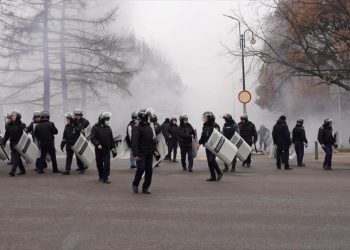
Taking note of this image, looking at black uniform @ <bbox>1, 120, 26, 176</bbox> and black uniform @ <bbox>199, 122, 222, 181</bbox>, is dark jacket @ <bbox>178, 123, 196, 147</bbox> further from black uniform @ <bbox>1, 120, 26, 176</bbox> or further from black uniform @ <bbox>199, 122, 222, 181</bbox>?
black uniform @ <bbox>1, 120, 26, 176</bbox>

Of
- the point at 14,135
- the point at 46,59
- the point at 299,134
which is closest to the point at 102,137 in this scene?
the point at 14,135

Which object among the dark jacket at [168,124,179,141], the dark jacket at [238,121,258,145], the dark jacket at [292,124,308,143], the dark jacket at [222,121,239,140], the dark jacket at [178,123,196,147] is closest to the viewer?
the dark jacket at [178,123,196,147]

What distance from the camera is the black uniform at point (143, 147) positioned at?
380 inches

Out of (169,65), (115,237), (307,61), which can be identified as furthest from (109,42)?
(115,237)

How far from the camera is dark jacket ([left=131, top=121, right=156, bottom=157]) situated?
9648 mm

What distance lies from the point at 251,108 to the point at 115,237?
147 ft

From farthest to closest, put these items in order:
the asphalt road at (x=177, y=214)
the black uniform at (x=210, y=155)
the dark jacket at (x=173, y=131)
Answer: the dark jacket at (x=173, y=131) < the black uniform at (x=210, y=155) < the asphalt road at (x=177, y=214)

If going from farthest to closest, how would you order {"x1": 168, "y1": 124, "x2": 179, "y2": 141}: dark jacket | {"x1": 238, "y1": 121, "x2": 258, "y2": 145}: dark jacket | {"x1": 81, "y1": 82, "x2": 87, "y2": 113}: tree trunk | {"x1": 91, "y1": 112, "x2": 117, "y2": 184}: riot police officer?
1. {"x1": 81, "y1": 82, "x2": 87, "y2": 113}: tree trunk
2. {"x1": 168, "y1": 124, "x2": 179, "y2": 141}: dark jacket
3. {"x1": 238, "y1": 121, "x2": 258, "y2": 145}: dark jacket
4. {"x1": 91, "y1": 112, "x2": 117, "y2": 184}: riot police officer

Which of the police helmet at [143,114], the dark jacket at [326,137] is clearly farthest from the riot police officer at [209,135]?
the dark jacket at [326,137]

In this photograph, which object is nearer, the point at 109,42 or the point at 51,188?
the point at 51,188

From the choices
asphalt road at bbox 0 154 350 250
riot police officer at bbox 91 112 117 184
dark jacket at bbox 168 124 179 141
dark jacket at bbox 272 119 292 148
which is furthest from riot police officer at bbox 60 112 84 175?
dark jacket at bbox 272 119 292 148

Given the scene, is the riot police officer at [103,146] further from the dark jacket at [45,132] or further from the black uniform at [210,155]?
the dark jacket at [45,132]

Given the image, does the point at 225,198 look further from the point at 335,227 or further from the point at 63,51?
the point at 63,51

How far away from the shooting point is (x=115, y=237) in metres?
6.10
